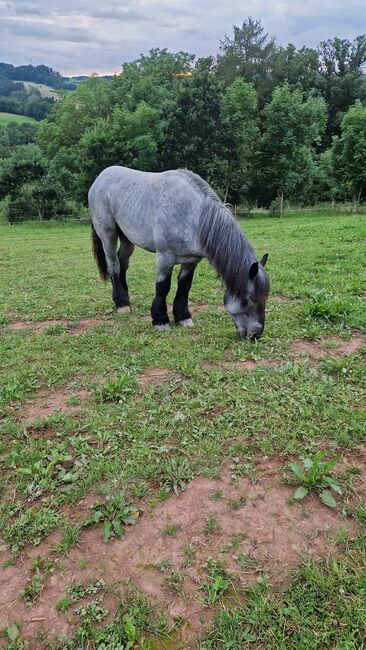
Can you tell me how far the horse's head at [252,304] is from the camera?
14.8ft

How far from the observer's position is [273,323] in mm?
5430

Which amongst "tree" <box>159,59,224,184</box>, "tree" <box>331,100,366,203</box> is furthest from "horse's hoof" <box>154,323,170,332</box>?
"tree" <box>331,100,366,203</box>

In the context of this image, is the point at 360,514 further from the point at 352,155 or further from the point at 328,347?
the point at 352,155

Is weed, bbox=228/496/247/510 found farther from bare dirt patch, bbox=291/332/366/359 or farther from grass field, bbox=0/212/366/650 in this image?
bare dirt patch, bbox=291/332/366/359

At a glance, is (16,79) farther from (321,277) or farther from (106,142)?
(321,277)

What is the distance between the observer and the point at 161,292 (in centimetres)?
542

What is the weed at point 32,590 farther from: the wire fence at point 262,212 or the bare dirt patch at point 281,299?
the wire fence at point 262,212

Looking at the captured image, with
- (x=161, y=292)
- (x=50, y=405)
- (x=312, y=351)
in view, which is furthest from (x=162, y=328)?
(x=50, y=405)

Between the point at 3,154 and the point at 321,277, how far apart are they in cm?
4293

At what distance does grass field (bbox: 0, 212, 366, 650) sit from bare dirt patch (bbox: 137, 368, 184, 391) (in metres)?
0.02

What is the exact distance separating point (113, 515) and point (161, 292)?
3.26 metres

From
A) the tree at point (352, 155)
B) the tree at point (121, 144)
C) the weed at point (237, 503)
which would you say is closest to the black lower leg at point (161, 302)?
the weed at point (237, 503)

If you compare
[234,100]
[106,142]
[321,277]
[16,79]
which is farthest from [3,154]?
[16,79]

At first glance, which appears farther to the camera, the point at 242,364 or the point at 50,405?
the point at 242,364
